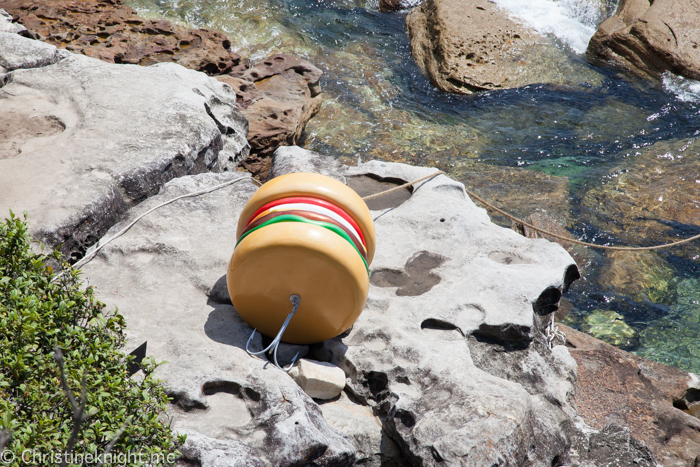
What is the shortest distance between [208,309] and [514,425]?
2.02 metres

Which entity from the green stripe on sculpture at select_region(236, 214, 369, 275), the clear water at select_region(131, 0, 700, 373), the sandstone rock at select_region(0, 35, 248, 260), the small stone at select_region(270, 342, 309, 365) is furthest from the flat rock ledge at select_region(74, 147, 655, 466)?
the clear water at select_region(131, 0, 700, 373)

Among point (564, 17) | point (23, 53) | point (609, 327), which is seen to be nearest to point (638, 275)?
point (609, 327)

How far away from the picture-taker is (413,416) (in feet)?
9.57

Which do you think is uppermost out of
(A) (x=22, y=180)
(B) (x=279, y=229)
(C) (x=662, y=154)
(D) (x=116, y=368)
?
(B) (x=279, y=229)

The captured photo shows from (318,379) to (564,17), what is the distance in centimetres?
1180

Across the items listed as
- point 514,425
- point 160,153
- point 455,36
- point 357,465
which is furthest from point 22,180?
point 455,36

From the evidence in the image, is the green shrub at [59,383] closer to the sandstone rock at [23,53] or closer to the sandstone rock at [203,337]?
the sandstone rock at [203,337]

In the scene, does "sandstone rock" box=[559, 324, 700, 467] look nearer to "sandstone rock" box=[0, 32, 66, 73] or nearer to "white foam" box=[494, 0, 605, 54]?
"sandstone rock" box=[0, 32, 66, 73]

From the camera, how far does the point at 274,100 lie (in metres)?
7.80

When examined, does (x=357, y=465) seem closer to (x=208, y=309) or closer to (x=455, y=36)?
(x=208, y=309)

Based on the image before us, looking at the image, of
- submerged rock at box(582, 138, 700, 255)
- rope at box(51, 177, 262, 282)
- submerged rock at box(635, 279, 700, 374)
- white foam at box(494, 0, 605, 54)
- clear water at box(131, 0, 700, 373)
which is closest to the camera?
rope at box(51, 177, 262, 282)

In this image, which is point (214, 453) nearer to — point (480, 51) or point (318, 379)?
point (318, 379)

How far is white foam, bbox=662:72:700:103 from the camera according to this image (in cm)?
948

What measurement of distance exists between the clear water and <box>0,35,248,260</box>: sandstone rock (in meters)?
2.75
